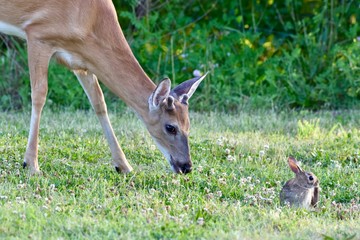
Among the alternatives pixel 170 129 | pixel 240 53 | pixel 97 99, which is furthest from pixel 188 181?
pixel 240 53

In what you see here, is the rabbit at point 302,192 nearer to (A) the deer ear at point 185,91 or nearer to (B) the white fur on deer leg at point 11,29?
(A) the deer ear at point 185,91

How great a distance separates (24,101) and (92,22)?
334 centimetres

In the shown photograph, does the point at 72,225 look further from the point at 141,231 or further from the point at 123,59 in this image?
the point at 123,59

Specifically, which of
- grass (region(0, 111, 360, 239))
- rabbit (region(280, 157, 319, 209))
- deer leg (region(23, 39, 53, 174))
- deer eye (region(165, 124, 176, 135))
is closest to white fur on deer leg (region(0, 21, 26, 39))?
deer leg (region(23, 39, 53, 174))

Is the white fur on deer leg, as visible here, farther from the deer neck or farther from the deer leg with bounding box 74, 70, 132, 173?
the deer neck

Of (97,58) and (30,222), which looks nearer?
(30,222)

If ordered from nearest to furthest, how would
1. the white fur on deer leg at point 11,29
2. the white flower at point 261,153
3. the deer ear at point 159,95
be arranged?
the deer ear at point 159,95
the white fur on deer leg at point 11,29
the white flower at point 261,153

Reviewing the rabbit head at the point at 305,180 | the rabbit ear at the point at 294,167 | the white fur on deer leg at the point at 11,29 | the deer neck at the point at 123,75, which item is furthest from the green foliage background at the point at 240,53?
the rabbit head at the point at 305,180

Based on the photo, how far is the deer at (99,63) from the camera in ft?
23.8

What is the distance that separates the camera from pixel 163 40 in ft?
38.8

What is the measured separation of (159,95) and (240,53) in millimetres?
4363

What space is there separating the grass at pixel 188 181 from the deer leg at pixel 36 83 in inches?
6.9

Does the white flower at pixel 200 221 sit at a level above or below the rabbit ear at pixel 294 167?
above

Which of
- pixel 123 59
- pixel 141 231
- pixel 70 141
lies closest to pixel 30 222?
pixel 141 231
